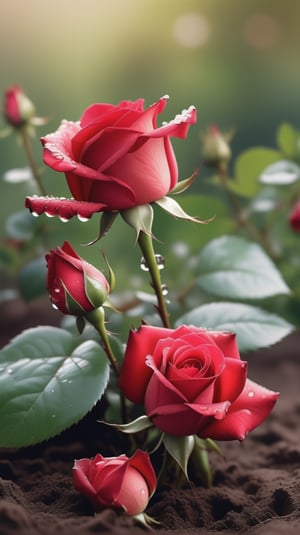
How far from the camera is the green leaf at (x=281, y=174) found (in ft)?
2.88

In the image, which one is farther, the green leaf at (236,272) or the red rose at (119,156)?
the green leaf at (236,272)

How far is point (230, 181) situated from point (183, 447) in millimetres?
538

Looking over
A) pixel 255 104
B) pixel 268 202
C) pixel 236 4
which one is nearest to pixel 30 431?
pixel 268 202

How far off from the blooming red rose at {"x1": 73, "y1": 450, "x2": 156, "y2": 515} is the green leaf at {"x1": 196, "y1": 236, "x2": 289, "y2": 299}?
0.24 metres

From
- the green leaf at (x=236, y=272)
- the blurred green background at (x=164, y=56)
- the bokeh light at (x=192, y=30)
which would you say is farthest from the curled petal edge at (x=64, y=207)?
the bokeh light at (x=192, y=30)

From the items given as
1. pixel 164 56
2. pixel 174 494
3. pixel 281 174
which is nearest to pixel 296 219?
pixel 281 174

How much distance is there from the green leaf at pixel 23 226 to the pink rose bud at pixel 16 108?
133 millimetres

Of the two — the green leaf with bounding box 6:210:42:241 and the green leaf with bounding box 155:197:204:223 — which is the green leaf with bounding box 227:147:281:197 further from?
the green leaf with bounding box 155:197:204:223

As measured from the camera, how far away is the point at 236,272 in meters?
0.77

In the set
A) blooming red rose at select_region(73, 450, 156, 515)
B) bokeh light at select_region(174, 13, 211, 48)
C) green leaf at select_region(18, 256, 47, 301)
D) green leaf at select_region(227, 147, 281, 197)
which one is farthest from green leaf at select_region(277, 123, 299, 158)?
bokeh light at select_region(174, 13, 211, 48)

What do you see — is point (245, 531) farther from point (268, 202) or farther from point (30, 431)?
point (268, 202)

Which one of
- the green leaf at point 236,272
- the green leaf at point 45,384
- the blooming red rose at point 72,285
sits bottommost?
the green leaf at point 236,272

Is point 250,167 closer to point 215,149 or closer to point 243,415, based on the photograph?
point 215,149

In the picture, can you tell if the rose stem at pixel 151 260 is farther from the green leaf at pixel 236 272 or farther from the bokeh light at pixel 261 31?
the bokeh light at pixel 261 31
